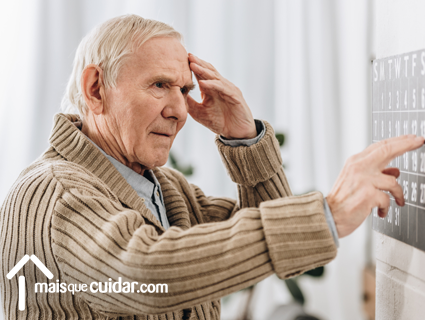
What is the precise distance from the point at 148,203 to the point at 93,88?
327 millimetres

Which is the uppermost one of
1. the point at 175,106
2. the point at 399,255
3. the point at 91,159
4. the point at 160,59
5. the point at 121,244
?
the point at 160,59

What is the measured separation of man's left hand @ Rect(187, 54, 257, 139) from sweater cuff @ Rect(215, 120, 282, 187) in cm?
6

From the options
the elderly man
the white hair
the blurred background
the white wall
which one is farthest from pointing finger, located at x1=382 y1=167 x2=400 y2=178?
the blurred background

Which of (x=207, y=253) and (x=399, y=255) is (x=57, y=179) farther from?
(x=399, y=255)

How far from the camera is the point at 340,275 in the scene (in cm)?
227

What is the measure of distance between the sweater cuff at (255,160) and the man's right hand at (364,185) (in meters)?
0.45

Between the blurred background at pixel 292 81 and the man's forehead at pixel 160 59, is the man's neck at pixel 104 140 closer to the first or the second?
the man's forehead at pixel 160 59

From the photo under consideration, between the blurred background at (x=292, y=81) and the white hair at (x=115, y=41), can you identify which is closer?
the white hair at (x=115, y=41)

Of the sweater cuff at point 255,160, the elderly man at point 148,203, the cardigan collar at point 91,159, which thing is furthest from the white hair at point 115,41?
the sweater cuff at point 255,160

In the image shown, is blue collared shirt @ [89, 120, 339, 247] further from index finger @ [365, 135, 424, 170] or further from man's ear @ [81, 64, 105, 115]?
index finger @ [365, 135, 424, 170]

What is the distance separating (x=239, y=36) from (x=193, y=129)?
0.56 metres

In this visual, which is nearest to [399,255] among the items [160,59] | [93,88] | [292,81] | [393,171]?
[393,171]

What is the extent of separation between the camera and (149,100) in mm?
971

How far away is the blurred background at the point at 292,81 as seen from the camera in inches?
83.8
